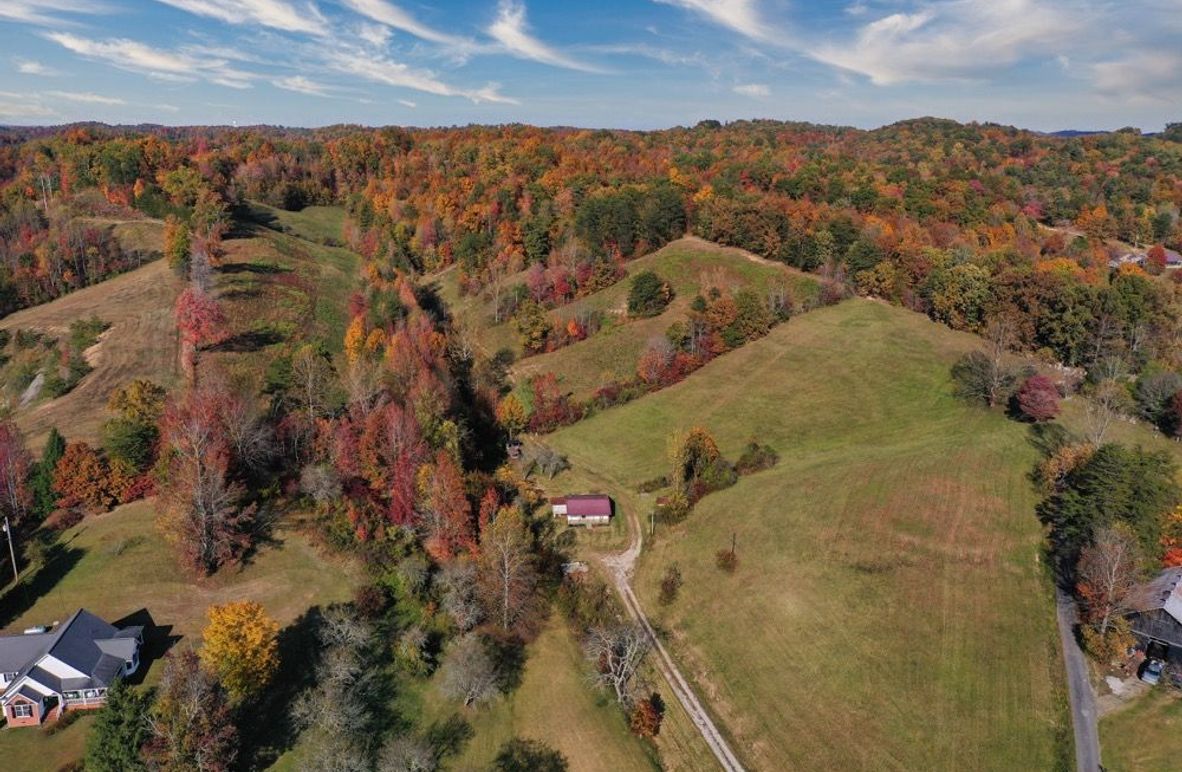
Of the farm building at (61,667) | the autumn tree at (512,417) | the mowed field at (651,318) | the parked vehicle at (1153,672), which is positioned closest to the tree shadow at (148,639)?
the farm building at (61,667)

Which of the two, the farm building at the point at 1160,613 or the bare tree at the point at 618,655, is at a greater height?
the farm building at the point at 1160,613

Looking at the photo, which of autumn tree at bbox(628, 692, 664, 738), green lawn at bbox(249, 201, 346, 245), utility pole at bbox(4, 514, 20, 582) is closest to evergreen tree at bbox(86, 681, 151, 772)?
utility pole at bbox(4, 514, 20, 582)

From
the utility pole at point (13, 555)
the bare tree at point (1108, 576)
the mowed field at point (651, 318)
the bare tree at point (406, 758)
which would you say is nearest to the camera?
the bare tree at point (406, 758)

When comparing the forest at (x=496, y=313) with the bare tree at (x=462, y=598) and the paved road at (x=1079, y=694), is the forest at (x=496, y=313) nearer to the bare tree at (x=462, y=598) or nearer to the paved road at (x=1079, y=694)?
the bare tree at (x=462, y=598)

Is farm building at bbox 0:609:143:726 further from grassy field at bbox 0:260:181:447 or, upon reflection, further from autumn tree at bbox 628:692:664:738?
autumn tree at bbox 628:692:664:738

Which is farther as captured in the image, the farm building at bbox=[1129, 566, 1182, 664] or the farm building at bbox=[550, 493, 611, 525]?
the farm building at bbox=[550, 493, 611, 525]

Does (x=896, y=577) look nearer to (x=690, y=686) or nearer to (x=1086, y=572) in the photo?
(x=1086, y=572)
